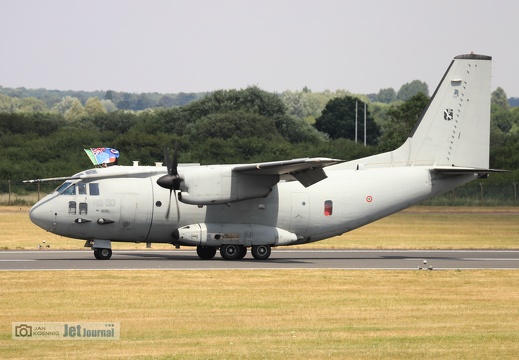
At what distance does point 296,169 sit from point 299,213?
2.45 m

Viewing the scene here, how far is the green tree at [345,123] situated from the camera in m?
122

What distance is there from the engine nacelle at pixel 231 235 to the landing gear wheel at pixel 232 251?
355 millimetres

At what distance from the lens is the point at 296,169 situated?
102 feet

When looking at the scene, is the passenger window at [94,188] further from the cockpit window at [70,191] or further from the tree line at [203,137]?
the tree line at [203,137]

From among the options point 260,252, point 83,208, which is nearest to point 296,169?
point 260,252

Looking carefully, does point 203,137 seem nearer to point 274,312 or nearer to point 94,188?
point 94,188

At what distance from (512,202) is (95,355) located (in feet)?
153

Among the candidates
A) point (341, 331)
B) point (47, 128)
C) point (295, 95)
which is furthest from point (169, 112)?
point (295, 95)

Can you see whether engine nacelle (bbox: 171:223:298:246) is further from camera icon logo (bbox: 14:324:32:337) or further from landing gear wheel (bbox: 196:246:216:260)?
camera icon logo (bbox: 14:324:32:337)

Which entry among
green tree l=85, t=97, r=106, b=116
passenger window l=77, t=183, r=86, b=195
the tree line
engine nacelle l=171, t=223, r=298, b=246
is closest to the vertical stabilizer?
engine nacelle l=171, t=223, r=298, b=246

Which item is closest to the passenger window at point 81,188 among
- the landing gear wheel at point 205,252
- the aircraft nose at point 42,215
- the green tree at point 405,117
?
the aircraft nose at point 42,215

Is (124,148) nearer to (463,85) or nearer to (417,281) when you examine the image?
(463,85)

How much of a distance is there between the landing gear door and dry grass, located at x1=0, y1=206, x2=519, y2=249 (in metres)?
7.65

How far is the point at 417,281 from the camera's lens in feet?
86.5
